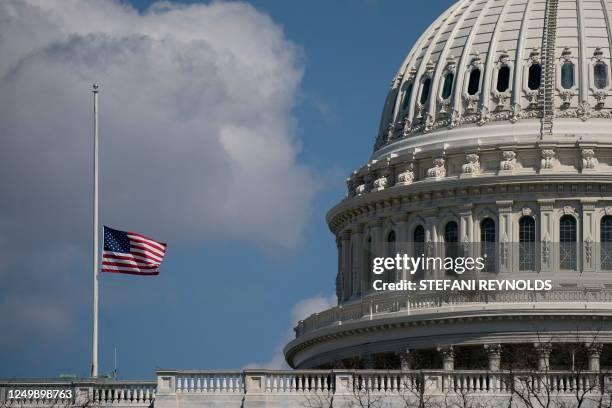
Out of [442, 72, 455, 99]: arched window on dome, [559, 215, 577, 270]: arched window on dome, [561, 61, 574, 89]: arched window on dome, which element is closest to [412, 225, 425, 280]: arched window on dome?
[559, 215, 577, 270]: arched window on dome

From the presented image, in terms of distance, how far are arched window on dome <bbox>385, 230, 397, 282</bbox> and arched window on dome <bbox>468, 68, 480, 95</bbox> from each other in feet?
25.8

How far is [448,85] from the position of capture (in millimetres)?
148875

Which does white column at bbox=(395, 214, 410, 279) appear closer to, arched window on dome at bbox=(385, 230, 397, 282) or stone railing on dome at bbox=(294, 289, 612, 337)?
arched window on dome at bbox=(385, 230, 397, 282)

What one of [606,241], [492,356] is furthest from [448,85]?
[492,356]

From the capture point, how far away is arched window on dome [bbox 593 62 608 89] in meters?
146

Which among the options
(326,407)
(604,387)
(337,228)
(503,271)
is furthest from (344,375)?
(337,228)

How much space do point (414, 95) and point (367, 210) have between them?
679cm

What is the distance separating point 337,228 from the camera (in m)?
152

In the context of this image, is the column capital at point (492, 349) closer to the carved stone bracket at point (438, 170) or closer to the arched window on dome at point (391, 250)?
the arched window on dome at point (391, 250)

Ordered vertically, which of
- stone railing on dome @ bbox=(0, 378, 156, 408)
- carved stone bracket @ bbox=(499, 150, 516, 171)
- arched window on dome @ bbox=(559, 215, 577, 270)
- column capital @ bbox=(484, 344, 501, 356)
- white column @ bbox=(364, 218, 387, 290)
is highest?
carved stone bracket @ bbox=(499, 150, 516, 171)

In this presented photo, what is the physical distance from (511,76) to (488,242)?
924 cm

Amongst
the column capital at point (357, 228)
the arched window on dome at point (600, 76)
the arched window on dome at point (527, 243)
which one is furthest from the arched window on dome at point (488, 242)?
the arched window on dome at point (600, 76)

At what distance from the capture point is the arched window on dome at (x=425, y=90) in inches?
5901

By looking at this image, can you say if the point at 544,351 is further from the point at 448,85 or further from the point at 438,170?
the point at 448,85
